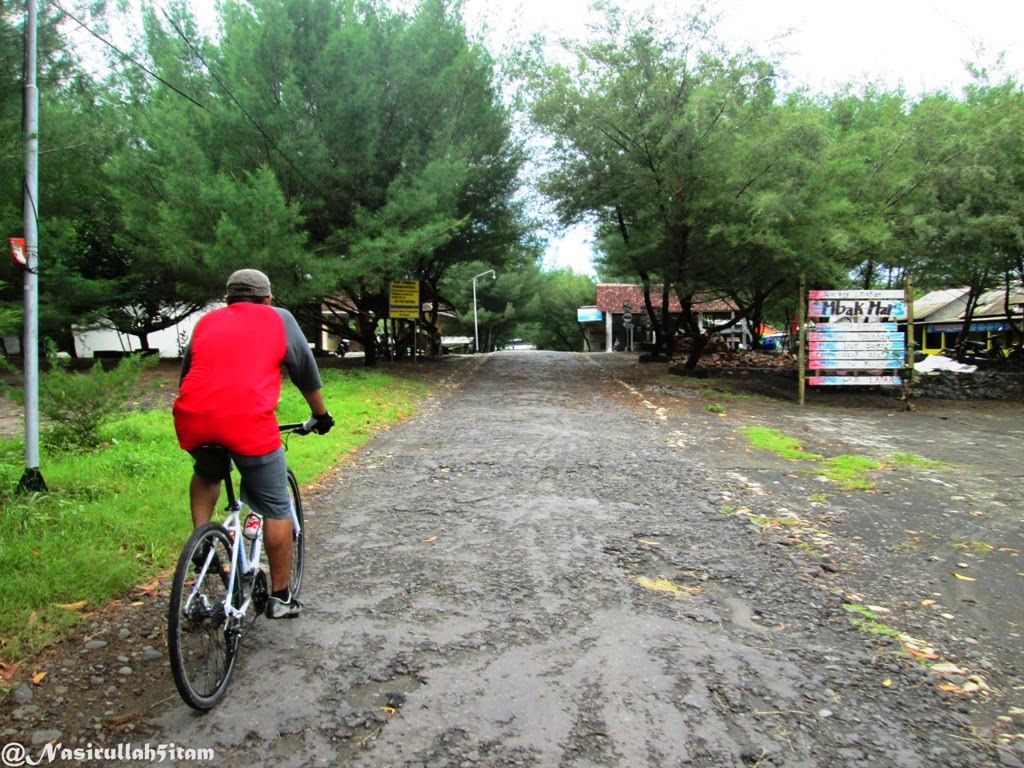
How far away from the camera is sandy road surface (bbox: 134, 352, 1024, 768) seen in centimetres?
258

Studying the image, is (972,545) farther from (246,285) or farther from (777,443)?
(246,285)

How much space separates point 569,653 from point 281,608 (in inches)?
53.9

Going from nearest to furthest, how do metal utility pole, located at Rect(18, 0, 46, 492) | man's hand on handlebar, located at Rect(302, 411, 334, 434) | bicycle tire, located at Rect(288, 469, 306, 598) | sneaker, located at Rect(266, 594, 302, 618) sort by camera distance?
sneaker, located at Rect(266, 594, 302, 618)
man's hand on handlebar, located at Rect(302, 411, 334, 434)
bicycle tire, located at Rect(288, 469, 306, 598)
metal utility pole, located at Rect(18, 0, 46, 492)

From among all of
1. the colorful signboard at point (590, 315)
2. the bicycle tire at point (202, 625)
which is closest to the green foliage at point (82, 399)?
the bicycle tire at point (202, 625)

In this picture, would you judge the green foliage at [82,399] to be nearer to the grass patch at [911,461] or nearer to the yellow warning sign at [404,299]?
the grass patch at [911,461]

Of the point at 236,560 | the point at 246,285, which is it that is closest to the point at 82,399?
the point at 246,285

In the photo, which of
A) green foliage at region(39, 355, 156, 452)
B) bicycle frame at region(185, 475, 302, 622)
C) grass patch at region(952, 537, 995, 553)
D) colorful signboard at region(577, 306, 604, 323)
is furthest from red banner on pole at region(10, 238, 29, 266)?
colorful signboard at region(577, 306, 604, 323)

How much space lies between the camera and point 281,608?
3.25 metres

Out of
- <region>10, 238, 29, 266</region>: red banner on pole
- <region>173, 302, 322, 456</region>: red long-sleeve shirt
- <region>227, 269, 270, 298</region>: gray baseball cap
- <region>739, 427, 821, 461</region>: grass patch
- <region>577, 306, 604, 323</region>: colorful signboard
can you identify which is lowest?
<region>739, 427, 821, 461</region>: grass patch

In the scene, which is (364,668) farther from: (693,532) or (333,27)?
(333,27)

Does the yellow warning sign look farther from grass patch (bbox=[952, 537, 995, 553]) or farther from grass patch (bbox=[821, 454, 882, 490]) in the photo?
grass patch (bbox=[952, 537, 995, 553])

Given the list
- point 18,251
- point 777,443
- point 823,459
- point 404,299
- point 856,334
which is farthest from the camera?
point 404,299

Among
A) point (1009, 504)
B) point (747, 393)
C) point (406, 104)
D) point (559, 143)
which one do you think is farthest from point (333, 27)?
point (1009, 504)

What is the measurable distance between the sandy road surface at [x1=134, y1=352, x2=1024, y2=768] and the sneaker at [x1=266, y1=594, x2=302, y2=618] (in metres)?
0.14
